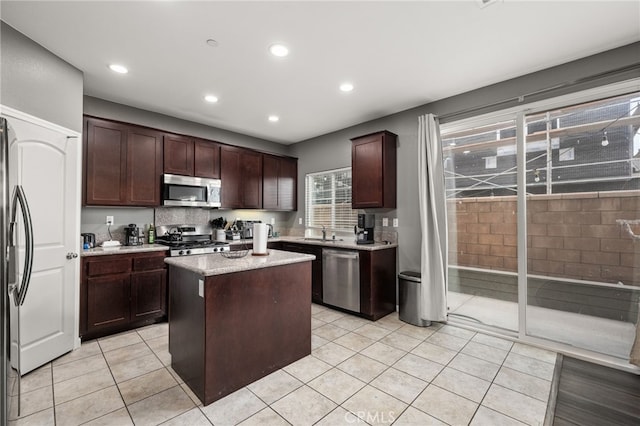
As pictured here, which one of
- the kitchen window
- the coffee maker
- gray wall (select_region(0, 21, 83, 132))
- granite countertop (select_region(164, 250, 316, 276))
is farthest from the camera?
the kitchen window

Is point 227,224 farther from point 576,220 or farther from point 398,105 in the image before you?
point 576,220

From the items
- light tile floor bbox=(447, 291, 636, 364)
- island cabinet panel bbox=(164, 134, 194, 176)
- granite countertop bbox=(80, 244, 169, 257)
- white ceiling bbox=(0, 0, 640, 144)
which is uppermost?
white ceiling bbox=(0, 0, 640, 144)

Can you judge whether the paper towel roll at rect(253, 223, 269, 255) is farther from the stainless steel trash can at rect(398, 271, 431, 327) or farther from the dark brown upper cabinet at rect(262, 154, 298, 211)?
the dark brown upper cabinet at rect(262, 154, 298, 211)

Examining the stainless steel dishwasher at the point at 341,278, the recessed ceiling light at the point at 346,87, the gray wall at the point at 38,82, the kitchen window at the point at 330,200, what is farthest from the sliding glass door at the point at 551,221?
the gray wall at the point at 38,82

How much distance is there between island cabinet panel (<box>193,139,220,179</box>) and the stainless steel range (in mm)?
853

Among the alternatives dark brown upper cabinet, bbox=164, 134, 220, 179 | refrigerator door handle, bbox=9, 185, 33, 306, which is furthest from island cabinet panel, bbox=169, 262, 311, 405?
dark brown upper cabinet, bbox=164, 134, 220, 179

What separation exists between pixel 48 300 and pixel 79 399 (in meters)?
1.04

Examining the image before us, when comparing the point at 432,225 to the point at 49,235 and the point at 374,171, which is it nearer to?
the point at 374,171

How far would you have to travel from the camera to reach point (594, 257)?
2.63 metres

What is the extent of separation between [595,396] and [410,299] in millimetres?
1676

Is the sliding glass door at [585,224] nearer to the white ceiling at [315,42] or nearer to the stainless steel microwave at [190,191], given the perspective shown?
the white ceiling at [315,42]

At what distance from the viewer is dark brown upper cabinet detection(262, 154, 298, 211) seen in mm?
5047

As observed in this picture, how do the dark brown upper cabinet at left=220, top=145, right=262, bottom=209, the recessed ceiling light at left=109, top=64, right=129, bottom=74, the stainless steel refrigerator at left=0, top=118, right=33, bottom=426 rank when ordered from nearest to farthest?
the stainless steel refrigerator at left=0, top=118, right=33, bottom=426, the recessed ceiling light at left=109, top=64, right=129, bottom=74, the dark brown upper cabinet at left=220, top=145, right=262, bottom=209

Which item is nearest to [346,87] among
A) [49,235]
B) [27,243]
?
[27,243]
